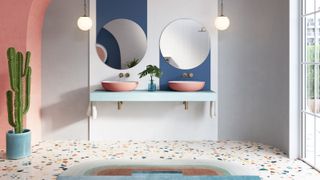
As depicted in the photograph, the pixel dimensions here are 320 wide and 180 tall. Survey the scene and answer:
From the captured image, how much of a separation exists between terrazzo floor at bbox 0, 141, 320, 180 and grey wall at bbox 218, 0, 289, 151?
28 centimetres

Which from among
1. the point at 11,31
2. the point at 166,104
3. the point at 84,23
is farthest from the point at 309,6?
the point at 11,31

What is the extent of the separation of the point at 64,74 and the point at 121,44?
1.03 meters

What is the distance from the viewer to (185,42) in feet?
17.4

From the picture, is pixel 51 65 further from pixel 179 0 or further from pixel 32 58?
pixel 179 0

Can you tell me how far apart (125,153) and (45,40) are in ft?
7.37

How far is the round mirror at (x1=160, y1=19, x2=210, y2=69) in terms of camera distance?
532 cm

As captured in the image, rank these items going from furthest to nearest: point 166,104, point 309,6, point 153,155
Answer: point 166,104
point 153,155
point 309,6

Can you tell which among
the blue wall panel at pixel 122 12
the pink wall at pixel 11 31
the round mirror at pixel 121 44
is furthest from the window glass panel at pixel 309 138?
the pink wall at pixel 11 31

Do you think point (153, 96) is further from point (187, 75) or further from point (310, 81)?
point (310, 81)

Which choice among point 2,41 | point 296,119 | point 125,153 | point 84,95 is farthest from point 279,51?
point 2,41

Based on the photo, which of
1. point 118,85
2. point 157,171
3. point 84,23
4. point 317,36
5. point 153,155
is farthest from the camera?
point 84,23

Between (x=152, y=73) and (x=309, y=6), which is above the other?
(x=309, y=6)

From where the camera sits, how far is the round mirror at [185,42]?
532 centimetres

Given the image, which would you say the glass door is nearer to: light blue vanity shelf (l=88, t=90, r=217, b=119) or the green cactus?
light blue vanity shelf (l=88, t=90, r=217, b=119)
